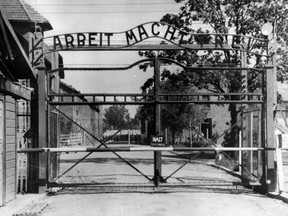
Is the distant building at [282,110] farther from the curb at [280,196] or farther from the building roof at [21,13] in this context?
the building roof at [21,13]

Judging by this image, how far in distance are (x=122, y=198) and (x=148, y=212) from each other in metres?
1.69

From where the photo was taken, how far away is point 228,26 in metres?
22.2

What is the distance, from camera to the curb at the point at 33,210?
318 inches

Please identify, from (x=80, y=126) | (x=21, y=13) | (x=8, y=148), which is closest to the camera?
(x=8, y=148)

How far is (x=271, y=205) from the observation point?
9445 mm

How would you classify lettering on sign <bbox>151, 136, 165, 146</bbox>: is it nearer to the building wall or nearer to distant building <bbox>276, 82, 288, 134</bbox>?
the building wall

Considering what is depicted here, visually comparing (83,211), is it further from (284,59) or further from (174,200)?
(284,59)

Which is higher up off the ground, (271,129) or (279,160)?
(271,129)

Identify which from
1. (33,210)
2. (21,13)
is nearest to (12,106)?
(33,210)

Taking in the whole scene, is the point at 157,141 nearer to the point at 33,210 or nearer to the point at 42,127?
the point at 42,127

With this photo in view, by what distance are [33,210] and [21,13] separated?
68.6 ft

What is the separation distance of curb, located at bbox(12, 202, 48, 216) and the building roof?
18.3 meters

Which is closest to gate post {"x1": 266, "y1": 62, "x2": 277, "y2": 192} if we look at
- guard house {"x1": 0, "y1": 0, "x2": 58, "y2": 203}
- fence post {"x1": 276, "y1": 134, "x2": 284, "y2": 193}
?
fence post {"x1": 276, "y1": 134, "x2": 284, "y2": 193}

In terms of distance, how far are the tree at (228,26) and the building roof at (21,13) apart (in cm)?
864
